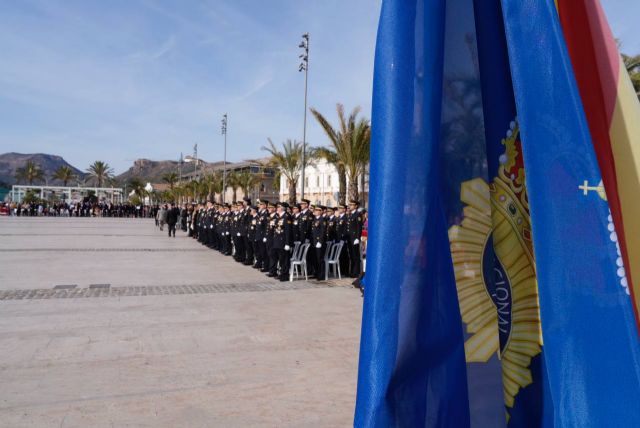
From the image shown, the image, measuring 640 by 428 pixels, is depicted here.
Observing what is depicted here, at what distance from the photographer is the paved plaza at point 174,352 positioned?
13.2 feet

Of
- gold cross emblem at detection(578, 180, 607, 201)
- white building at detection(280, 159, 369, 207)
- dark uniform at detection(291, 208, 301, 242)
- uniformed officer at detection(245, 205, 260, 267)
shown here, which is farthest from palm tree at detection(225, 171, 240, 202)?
gold cross emblem at detection(578, 180, 607, 201)

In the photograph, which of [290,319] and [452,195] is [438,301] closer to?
[452,195]

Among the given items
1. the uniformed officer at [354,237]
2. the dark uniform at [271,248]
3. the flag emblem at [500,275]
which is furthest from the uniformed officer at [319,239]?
the flag emblem at [500,275]

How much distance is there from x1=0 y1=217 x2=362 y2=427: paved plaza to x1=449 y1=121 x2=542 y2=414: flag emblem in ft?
9.73

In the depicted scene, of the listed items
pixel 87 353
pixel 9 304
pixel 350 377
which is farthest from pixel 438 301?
pixel 9 304

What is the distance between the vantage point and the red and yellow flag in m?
1.02

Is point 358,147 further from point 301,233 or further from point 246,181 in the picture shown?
point 246,181

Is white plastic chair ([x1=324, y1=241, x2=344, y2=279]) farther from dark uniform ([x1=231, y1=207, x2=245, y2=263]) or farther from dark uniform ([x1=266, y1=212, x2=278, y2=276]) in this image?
dark uniform ([x1=231, y1=207, x2=245, y2=263])

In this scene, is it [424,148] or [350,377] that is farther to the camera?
[350,377]

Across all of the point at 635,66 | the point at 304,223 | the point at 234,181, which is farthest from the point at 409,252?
the point at 234,181

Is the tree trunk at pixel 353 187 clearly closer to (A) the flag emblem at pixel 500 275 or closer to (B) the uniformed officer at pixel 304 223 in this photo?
(B) the uniformed officer at pixel 304 223

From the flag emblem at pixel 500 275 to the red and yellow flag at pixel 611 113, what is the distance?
22 centimetres

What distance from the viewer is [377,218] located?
3.57ft

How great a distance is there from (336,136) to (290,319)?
1953 cm
